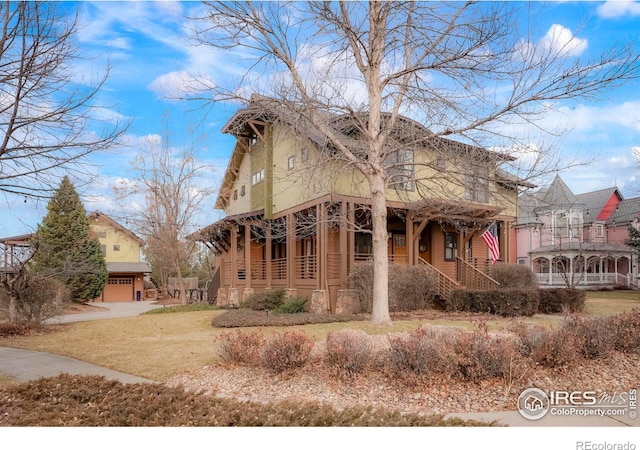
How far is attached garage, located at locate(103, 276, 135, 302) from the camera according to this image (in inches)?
1535

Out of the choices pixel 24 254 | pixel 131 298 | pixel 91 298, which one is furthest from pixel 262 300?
pixel 131 298

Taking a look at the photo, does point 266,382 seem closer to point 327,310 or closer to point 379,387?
point 379,387

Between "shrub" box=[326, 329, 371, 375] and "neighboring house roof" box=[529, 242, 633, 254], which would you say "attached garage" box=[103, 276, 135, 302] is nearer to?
"neighboring house roof" box=[529, 242, 633, 254]

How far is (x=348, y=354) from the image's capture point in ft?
21.2

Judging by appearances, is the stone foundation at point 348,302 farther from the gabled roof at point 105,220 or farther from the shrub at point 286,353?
the gabled roof at point 105,220

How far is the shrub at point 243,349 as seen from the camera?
23.9ft

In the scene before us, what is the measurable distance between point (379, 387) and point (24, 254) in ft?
50.5

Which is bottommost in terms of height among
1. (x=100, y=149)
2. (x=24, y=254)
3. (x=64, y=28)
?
(x=24, y=254)

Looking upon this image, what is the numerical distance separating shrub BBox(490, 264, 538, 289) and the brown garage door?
3149 cm

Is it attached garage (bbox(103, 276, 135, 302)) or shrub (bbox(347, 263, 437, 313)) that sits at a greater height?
shrub (bbox(347, 263, 437, 313))

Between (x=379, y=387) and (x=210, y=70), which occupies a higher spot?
(x=210, y=70)

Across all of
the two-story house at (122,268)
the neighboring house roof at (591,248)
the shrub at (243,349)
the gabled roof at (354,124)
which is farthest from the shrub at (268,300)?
the neighboring house roof at (591,248)

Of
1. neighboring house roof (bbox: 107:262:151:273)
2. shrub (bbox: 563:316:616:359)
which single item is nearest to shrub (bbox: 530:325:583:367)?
shrub (bbox: 563:316:616:359)

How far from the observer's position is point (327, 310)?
630 inches
